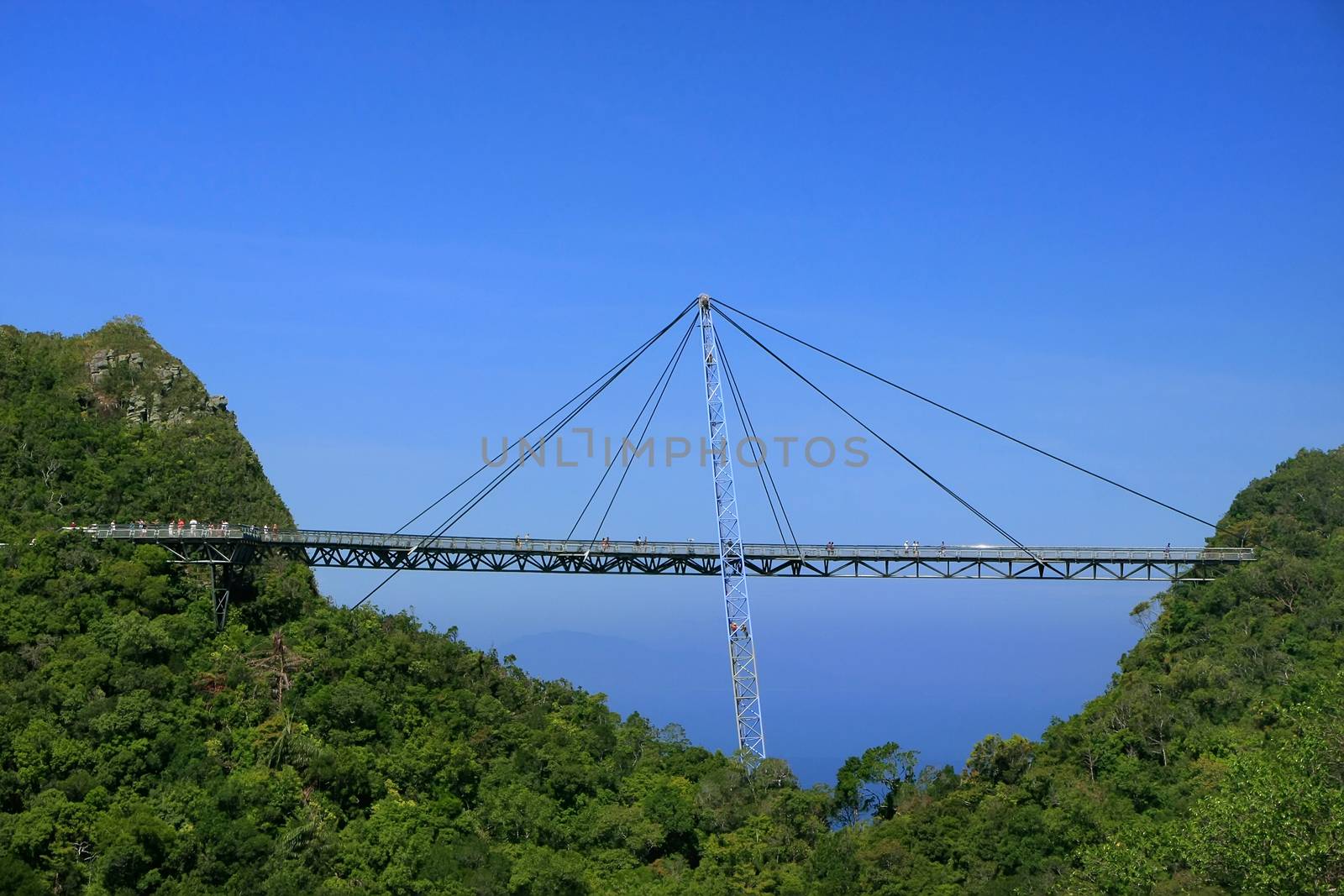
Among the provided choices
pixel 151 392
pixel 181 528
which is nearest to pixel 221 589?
pixel 181 528

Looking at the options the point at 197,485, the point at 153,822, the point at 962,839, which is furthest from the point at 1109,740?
the point at 197,485

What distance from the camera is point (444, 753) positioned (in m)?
59.7

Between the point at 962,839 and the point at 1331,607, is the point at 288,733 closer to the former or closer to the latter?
the point at 962,839

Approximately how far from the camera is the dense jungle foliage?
1950 inches

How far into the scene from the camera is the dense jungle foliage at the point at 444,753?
49.5 metres

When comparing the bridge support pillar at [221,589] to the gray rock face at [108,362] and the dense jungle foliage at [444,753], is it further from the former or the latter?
the gray rock face at [108,362]

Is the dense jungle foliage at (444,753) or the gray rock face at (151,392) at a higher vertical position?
the gray rock face at (151,392)

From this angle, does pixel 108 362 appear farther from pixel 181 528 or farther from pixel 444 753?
pixel 444 753

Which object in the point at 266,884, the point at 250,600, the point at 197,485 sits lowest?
Result: the point at 266,884

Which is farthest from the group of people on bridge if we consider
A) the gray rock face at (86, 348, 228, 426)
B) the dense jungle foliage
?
the gray rock face at (86, 348, 228, 426)

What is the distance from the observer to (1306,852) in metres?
35.6

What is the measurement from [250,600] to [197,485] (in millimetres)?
9540

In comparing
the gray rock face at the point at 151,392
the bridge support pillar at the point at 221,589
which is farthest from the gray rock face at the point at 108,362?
the bridge support pillar at the point at 221,589

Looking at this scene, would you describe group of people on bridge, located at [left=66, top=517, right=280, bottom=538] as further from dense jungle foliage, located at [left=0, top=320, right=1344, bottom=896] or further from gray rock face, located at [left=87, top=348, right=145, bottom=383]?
gray rock face, located at [left=87, top=348, right=145, bottom=383]
